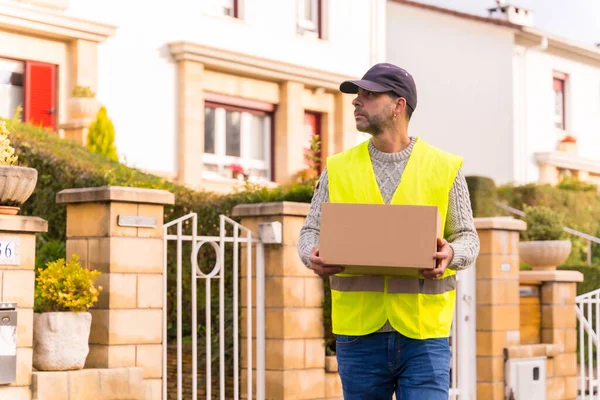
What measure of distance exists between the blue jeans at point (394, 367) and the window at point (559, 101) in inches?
961

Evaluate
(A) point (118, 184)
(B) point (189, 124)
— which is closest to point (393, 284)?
(A) point (118, 184)

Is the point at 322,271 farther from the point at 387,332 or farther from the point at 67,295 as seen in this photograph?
the point at 67,295

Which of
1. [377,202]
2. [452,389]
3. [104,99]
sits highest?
[104,99]

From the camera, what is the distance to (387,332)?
443 cm

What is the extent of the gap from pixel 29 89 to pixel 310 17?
6583 millimetres

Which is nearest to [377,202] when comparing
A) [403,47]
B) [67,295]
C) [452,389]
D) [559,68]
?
[67,295]

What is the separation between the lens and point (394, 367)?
443 centimetres

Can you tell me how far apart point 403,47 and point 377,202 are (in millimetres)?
20926

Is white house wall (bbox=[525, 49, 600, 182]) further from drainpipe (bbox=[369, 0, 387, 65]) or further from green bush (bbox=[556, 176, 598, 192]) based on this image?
drainpipe (bbox=[369, 0, 387, 65])

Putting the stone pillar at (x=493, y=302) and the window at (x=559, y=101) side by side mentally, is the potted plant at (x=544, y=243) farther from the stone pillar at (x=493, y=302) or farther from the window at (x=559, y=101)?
the window at (x=559, y=101)

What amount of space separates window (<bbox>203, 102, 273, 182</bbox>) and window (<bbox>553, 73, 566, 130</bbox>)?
32.7ft

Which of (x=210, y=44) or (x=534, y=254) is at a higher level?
(x=210, y=44)

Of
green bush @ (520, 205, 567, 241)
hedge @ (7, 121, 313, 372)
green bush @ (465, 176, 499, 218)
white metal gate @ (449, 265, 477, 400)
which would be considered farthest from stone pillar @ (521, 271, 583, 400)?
green bush @ (465, 176, 499, 218)

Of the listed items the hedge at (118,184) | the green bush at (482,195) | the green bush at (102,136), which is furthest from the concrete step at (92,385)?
the green bush at (482,195)
